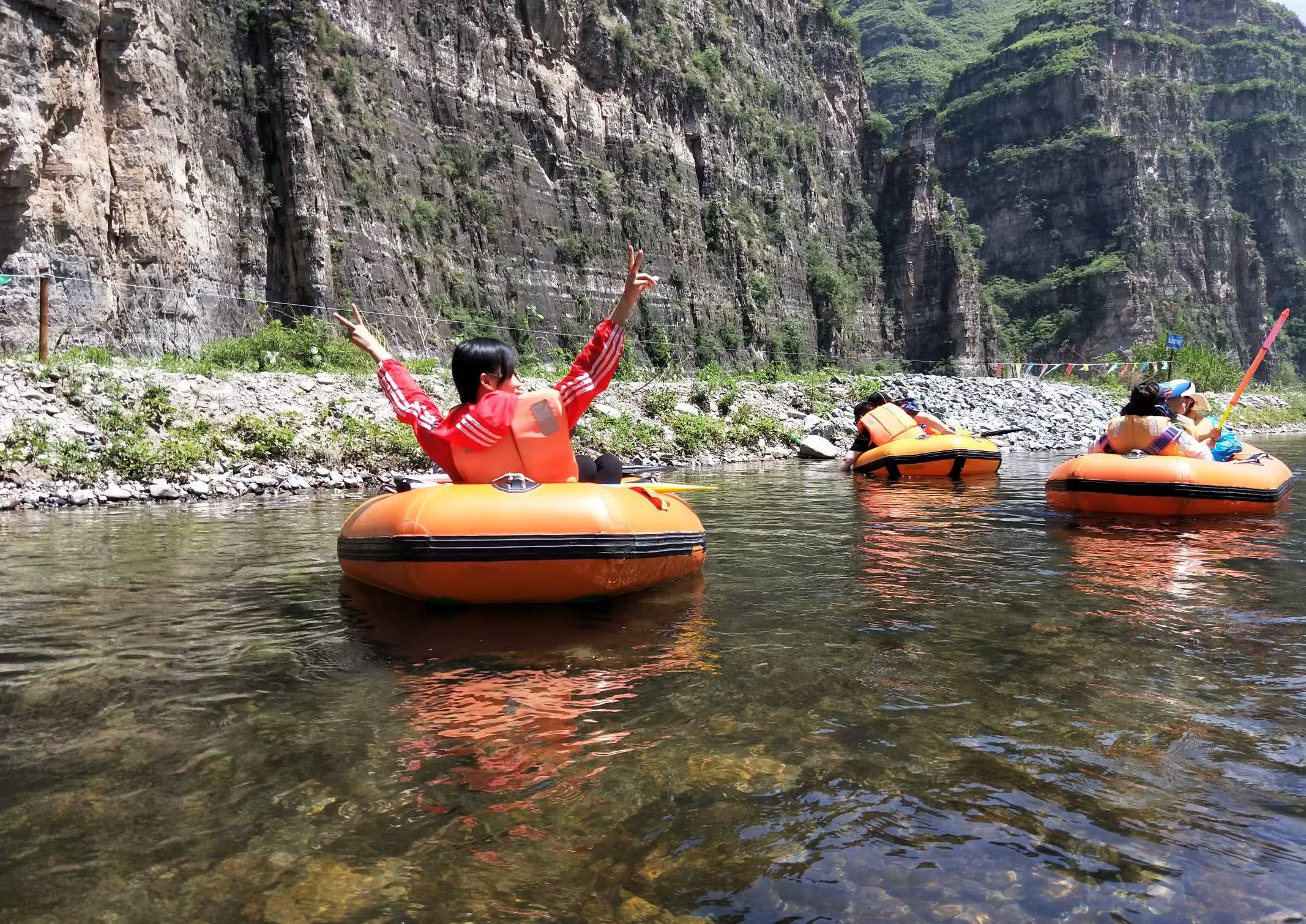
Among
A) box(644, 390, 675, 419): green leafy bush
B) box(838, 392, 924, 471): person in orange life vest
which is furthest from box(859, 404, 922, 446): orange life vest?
box(644, 390, 675, 419): green leafy bush

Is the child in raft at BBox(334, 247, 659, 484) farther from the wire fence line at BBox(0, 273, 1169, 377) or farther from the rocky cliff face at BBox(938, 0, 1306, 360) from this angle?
the rocky cliff face at BBox(938, 0, 1306, 360)

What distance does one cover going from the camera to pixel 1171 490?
25.8 feet

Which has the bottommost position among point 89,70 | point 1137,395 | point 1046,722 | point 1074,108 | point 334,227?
point 1046,722

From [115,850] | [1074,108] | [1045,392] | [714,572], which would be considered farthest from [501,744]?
[1074,108]

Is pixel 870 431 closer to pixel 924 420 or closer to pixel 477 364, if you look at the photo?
pixel 924 420

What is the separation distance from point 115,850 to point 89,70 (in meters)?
20.8

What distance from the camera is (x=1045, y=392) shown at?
32.3m

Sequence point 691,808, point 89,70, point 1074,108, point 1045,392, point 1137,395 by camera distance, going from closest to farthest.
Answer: point 691,808, point 1137,395, point 89,70, point 1045,392, point 1074,108

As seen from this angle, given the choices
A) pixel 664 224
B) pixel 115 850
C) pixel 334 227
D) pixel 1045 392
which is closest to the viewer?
pixel 115 850

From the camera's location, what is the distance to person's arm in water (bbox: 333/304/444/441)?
5.10 m

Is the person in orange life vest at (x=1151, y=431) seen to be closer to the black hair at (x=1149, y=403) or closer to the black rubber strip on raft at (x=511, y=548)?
the black hair at (x=1149, y=403)

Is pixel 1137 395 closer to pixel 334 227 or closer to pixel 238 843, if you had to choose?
pixel 238 843

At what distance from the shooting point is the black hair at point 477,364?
4.93 m

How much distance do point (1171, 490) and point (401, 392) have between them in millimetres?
6203
